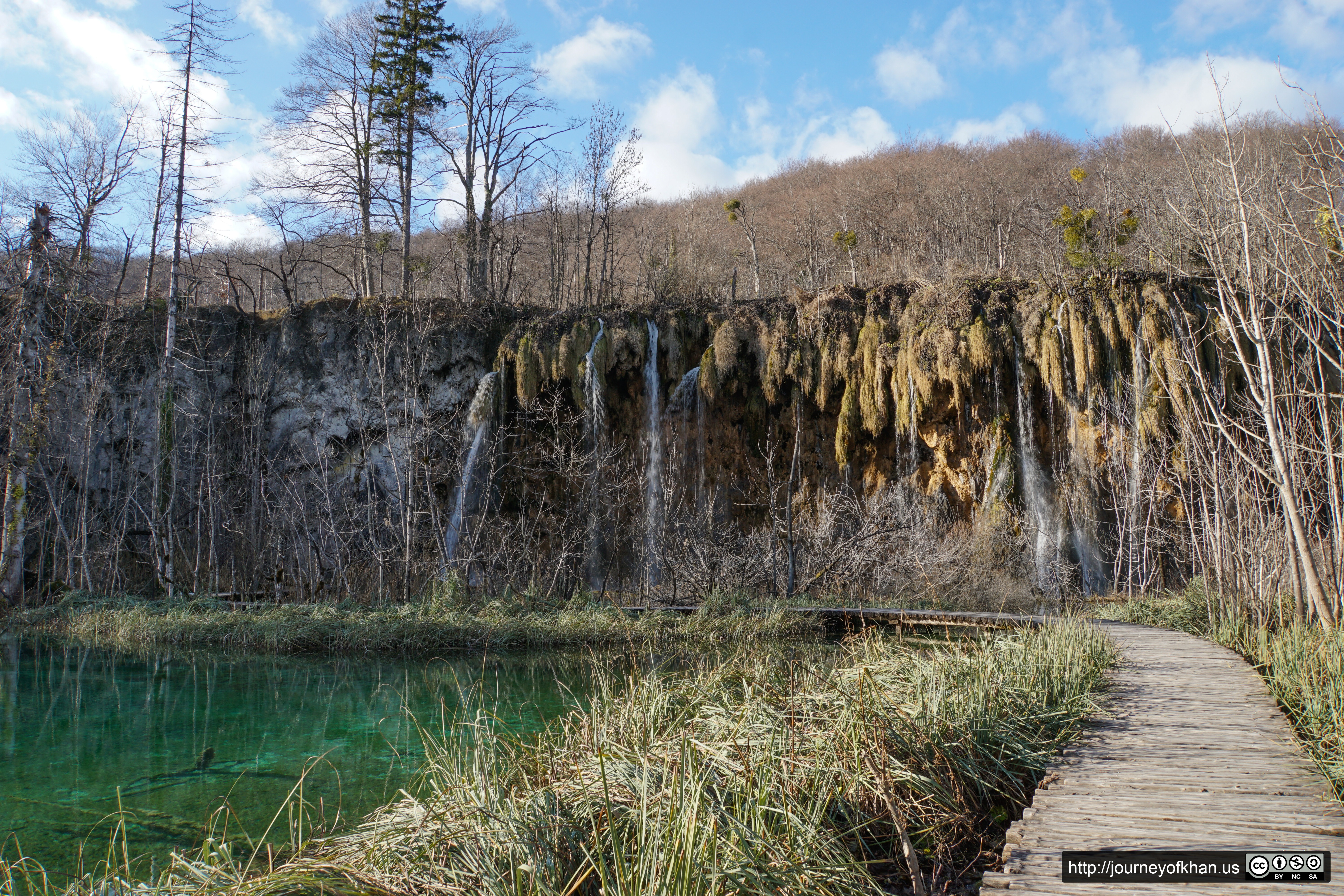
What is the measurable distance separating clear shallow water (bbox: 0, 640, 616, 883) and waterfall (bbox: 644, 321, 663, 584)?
224 inches

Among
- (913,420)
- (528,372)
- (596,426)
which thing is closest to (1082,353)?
(913,420)

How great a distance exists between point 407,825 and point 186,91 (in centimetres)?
1920

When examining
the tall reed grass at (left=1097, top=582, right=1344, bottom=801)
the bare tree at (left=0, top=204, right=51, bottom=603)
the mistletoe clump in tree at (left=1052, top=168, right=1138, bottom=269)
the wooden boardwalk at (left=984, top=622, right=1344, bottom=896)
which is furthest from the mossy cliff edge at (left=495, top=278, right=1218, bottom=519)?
the wooden boardwalk at (left=984, top=622, right=1344, bottom=896)

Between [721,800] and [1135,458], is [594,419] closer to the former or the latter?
[1135,458]

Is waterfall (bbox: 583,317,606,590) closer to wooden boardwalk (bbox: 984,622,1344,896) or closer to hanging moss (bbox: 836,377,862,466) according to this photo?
hanging moss (bbox: 836,377,862,466)

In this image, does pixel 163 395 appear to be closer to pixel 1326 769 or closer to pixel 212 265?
pixel 212 265

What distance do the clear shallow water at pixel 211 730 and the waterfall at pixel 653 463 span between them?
5.69 m

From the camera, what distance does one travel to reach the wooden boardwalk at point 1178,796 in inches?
113

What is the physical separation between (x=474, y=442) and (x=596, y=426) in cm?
284

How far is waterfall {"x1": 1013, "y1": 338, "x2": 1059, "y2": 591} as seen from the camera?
1620 cm

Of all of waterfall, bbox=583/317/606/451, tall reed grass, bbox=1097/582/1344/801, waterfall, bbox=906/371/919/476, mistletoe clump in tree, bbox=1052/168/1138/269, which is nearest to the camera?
tall reed grass, bbox=1097/582/1344/801

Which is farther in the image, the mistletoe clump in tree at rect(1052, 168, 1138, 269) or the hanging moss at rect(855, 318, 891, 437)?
the mistletoe clump in tree at rect(1052, 168, 1138, 269)

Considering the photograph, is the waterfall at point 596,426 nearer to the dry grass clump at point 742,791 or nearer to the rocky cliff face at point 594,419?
the rocky cliff face at point 594,419

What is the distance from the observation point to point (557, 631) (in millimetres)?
11867
